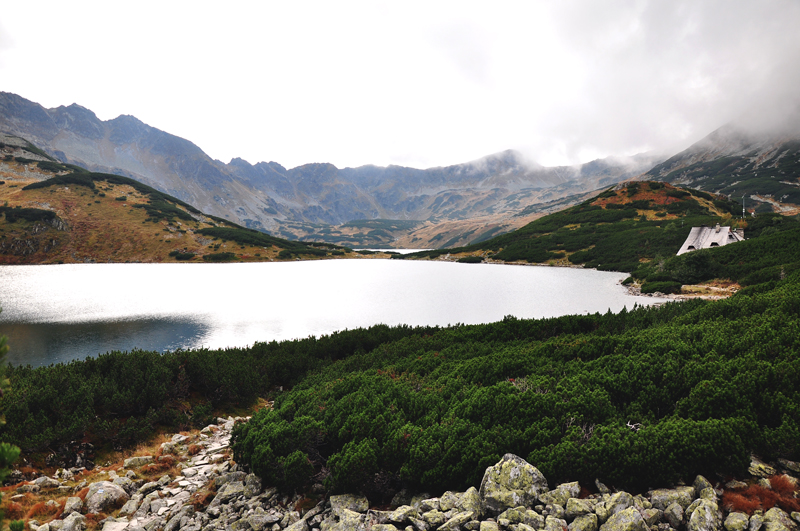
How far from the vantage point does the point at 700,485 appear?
5.62m

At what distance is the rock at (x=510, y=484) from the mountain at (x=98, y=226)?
127352 millimetres

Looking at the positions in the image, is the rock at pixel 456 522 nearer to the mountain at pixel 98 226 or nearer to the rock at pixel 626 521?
the rock at pixel 626 521

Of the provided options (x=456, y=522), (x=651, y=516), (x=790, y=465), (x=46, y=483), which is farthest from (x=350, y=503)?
(x=46, y=483)

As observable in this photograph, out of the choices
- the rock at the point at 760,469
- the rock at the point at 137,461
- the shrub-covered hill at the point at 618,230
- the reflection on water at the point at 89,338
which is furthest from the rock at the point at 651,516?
the shrub-covered hill at the point at 618,230

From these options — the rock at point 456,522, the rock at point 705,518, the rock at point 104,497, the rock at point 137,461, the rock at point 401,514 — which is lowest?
the rock at point 137,461

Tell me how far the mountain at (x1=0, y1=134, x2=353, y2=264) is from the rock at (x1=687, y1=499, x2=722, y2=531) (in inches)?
5102

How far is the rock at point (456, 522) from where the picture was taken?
5410 mm

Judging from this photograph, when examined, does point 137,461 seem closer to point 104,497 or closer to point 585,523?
point 104,497

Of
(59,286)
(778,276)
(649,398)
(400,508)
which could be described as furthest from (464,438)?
(59,286)

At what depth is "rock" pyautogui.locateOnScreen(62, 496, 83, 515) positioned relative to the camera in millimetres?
7148

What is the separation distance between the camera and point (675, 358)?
952 cm

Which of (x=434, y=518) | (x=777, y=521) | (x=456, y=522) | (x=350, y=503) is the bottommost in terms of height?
(x=350, y=503)

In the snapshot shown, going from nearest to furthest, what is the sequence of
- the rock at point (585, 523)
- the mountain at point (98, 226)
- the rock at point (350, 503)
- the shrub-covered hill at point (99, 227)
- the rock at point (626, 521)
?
the rock at point (626, 521) < the rock at point (585, 523) < the rock at point (350, 503) < the shrub-covered hill at point (99, 227) < the mountain at point (98, 226)

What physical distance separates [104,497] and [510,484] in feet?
27.5
